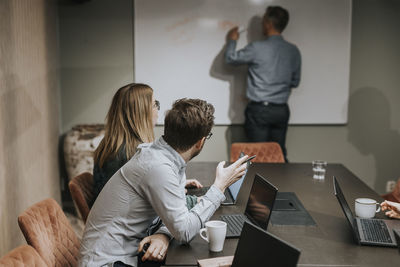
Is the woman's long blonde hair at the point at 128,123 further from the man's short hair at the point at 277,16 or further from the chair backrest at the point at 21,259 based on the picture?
the man's short hair at the point at 277,16

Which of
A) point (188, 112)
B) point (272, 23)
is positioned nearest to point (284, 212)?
point (188, 112)

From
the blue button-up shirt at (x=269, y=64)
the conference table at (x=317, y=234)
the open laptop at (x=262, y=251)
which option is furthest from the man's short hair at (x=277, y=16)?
the open laptop at (x=262, y=251)

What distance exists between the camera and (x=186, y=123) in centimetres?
163

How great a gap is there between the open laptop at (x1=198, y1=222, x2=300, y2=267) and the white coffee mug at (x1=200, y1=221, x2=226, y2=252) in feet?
0.51

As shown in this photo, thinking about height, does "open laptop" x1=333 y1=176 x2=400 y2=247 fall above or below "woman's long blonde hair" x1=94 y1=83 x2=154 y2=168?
below

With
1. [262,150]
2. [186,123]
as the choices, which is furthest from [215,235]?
[262,150]

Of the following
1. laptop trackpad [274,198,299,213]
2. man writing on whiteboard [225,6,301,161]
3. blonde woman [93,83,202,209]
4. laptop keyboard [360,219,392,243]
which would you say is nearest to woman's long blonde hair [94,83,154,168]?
blonde woman [93,83,202,209]

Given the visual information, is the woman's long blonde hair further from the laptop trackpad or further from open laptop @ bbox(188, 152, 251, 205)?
the laptop trackpad

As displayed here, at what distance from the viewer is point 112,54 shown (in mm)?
4219

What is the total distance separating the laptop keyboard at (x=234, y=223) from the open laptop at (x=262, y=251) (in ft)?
1.07

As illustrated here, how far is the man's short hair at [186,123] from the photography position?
163cm

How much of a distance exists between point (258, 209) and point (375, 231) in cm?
48

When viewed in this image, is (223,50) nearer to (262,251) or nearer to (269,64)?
(269,64)

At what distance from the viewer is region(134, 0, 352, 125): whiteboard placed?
4.19 meters
